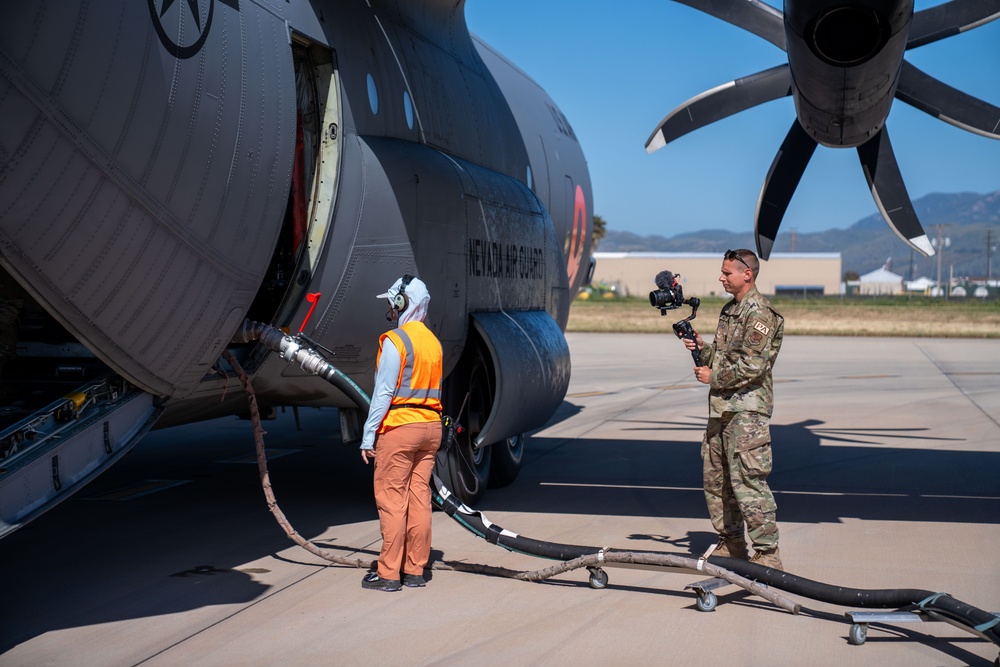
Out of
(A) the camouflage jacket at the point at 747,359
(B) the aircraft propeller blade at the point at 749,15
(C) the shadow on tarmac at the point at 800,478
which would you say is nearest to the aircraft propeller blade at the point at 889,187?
(B) the aircraft propeller blade at the point at 749,15

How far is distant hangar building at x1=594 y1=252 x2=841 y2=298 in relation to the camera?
426 feet

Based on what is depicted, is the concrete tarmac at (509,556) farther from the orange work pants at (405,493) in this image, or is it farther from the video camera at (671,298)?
the video camera at (671,298)

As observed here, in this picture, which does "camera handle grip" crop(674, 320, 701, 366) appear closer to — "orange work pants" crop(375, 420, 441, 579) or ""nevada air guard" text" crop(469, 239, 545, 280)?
"orange work pants" crop(375, 420, 441, 579)

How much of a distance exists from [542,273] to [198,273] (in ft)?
18.4

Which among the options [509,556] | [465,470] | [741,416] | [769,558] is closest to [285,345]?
[509,556]

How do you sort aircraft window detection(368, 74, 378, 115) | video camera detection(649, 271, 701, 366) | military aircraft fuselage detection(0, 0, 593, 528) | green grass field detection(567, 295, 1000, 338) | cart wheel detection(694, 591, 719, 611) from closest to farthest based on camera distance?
military aircraft fuselage detection(0, 0, 593, 528), cart wheel detection(694, 591, 719, 611), video camera detection(649, 271, 701, 366), aircraft window detection(368, 74, 378, 115), green grass field detection(567, 295, 1000, 338)

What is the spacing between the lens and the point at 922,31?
867 cm

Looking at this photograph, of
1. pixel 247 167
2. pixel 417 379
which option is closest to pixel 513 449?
pixel 417 379

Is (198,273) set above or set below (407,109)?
below

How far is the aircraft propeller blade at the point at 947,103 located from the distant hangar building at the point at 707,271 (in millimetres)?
119535

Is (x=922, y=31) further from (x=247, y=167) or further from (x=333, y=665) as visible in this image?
(x=333, y=665)

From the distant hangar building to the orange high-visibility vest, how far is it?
122 metres

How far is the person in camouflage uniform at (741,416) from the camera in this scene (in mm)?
6496

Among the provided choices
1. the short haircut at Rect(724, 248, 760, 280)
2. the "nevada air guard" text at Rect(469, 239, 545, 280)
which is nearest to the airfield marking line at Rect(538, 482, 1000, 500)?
the "nevada air guard" text at Rect(469, 239, 545, 280)
